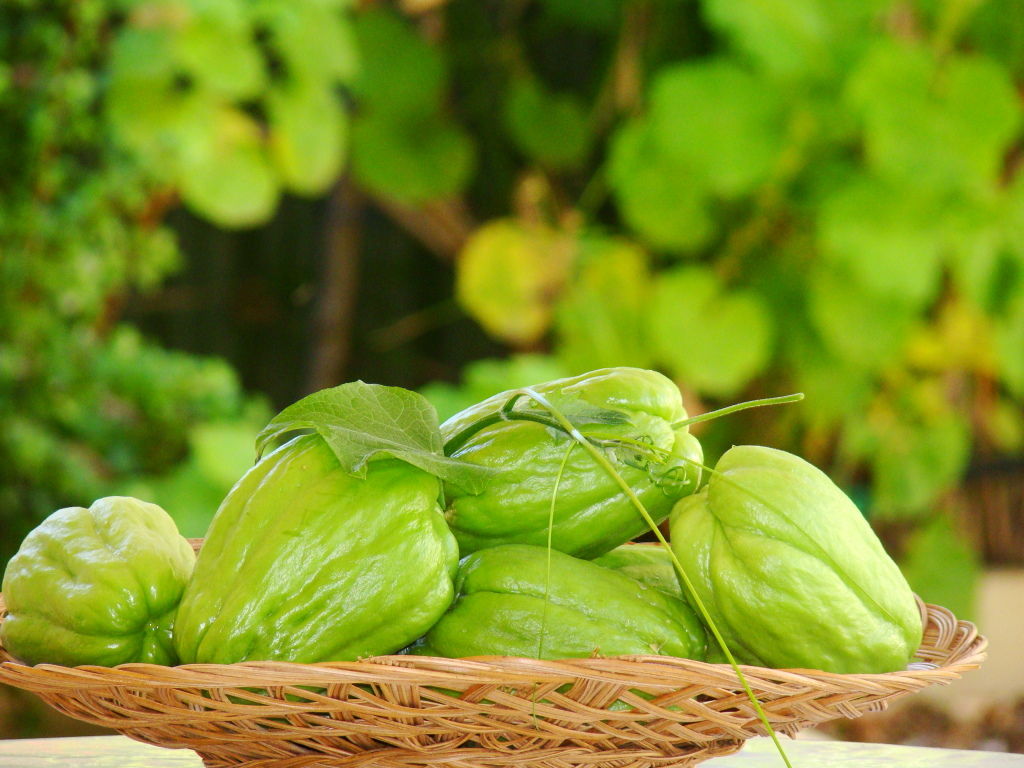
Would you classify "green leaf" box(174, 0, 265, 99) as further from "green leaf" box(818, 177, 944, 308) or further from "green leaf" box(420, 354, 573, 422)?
"green leaf" box(818, 177, 944, 308)

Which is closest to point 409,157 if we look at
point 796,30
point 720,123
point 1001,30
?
point 720,123

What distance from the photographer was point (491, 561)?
2.57 feet

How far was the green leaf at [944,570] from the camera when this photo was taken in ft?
8.30

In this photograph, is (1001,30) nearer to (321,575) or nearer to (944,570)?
(944,570)

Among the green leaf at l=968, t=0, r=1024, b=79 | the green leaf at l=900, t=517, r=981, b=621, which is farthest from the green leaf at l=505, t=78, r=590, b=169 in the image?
the green leaf at l=900, t=517, r=981, b=621

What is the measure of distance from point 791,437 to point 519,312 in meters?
0.69

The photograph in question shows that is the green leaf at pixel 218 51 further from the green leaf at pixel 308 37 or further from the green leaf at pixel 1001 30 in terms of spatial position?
the green leaf at pixel 1001 30

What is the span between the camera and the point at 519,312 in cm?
272

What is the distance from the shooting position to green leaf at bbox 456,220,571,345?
8.93 feet

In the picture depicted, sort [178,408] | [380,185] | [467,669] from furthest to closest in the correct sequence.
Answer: [380,185] < [178,408] < [467,669]

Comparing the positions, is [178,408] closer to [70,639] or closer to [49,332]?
[49,332]

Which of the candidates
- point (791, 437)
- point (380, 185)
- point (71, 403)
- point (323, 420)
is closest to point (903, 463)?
point (791, 437)

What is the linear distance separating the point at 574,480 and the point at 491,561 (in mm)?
79

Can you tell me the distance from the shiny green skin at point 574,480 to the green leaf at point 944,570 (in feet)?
6.09
